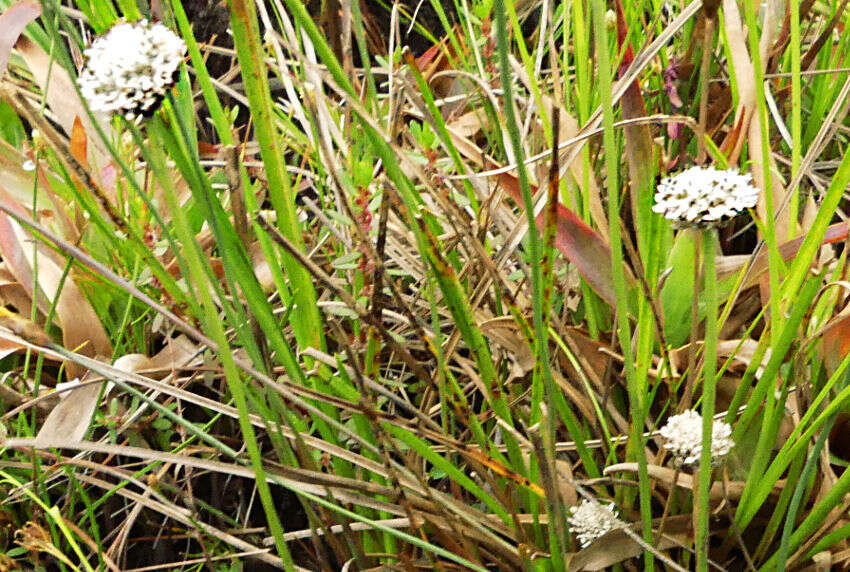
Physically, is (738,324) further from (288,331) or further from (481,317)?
(288,331)

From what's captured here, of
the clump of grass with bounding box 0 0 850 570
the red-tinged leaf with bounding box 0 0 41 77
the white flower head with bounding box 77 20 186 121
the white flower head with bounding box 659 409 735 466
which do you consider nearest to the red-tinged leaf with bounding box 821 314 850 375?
the clump of grass with bounding box 0 0 850 570

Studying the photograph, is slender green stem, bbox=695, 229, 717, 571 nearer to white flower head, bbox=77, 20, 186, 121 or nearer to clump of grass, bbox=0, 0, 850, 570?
clump of grass, bbox=0, 0, 850, 570

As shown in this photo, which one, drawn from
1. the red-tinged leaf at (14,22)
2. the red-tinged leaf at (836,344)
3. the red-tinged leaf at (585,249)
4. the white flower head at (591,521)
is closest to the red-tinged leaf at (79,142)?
the red-tinged leaf at (14,22)

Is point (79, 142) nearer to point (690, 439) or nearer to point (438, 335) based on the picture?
point (438, 335)

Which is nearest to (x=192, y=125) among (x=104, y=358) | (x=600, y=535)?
(x=104, y=358)

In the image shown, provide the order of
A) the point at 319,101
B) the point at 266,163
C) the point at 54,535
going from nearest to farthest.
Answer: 1. the point at 266,163
2. the point at 54,535
3. the point at 319,101

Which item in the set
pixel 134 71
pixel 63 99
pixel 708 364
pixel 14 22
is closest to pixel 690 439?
pixel 708 364
